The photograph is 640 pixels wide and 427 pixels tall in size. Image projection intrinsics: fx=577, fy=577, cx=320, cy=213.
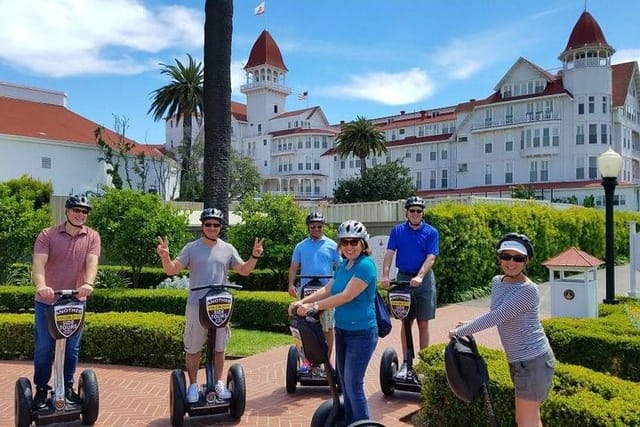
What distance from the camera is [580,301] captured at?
9.34 m

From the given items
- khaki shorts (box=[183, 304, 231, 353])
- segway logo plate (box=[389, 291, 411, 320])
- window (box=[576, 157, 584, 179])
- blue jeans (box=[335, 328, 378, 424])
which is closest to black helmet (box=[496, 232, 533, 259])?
blue jeans (box=[335, 328, 378, 424])

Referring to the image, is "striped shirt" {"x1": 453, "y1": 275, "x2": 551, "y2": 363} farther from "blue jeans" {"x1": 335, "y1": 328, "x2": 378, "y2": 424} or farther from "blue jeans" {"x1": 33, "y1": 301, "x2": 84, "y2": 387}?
"blue jeans" {"x1": 33, "y1": 301, "x2": 84, "y2": 387}

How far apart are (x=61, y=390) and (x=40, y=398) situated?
0.85 feet

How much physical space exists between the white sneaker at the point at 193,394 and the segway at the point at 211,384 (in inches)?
1.1

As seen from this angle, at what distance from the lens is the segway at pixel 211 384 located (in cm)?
523

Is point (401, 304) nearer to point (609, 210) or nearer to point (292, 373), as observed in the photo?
point (292, 373)

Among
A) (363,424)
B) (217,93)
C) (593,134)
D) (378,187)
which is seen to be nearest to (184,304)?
(217,93)

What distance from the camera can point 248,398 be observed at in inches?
252

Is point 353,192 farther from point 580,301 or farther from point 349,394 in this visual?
point 349,394

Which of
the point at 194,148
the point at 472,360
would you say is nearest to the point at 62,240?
the point at 472,360

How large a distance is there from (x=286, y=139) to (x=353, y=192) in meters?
28.7

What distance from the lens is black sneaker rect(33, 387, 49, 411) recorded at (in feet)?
17.0

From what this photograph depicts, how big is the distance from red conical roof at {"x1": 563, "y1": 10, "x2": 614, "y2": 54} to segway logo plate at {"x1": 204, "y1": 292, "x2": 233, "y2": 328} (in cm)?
5208

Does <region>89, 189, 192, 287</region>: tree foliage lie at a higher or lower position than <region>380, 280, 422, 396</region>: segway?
higher
